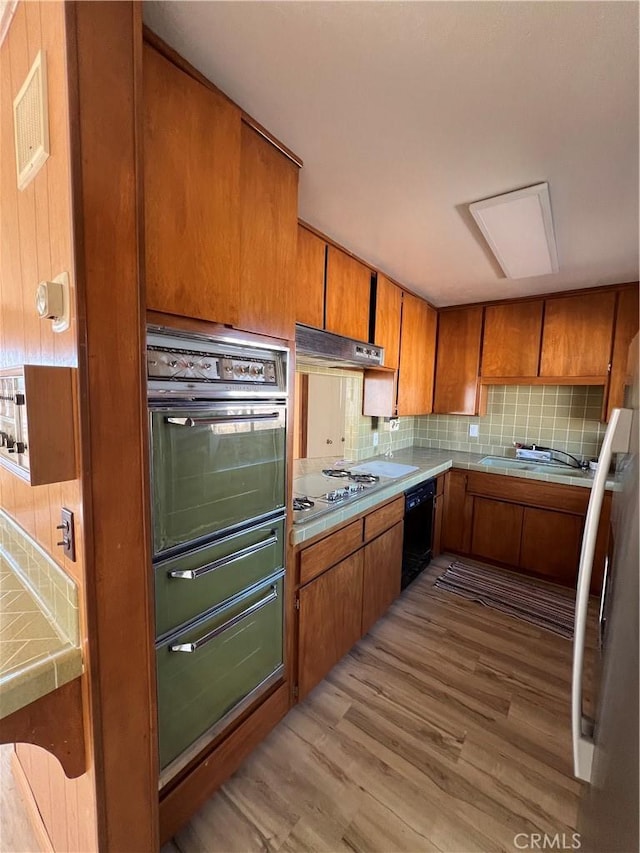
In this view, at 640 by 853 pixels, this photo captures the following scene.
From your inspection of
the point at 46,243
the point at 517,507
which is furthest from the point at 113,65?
the point at 517,507

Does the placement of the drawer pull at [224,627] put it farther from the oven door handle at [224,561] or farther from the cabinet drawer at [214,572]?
the oven door handle at [224,561]

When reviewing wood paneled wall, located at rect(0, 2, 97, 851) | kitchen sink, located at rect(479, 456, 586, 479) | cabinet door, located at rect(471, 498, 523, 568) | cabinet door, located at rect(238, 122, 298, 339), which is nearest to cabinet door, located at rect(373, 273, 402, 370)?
cabinet door, located at rect(238, 122, 298, 339)

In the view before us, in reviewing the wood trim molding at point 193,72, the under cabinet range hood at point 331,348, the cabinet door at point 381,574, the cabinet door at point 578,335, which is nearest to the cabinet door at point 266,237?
the wood trim molding at point 193,72

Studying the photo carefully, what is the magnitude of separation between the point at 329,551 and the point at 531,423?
261 centimetres

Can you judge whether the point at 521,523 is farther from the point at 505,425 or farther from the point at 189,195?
the point at 189,195

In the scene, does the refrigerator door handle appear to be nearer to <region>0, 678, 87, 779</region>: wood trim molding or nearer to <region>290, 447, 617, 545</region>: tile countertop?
<region>290, 447, 617, 545</region>: tile countertop

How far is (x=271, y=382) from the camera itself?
1.35m

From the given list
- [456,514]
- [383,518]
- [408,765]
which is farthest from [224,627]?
[456,514]

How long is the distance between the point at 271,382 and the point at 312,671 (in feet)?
4.50

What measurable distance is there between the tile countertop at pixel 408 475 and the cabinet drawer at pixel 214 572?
14 cm

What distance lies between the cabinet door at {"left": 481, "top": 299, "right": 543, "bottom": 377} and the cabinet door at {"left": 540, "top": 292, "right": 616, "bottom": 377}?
7 cm

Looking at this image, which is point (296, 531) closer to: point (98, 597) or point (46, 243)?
point (98, 597)

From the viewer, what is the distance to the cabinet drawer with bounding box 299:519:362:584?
157 centimetres

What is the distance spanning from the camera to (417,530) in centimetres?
270
